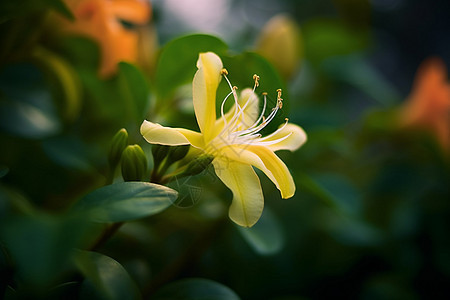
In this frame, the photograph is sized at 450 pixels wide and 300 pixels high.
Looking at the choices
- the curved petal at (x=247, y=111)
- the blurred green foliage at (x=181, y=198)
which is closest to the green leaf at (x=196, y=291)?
the blurred green foliage at (x=181, y=198)

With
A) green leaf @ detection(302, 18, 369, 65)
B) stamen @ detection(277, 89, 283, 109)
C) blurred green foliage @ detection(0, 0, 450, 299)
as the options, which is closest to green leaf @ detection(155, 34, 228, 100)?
blurred green foliage @ detection(0, 0, 450, 299)

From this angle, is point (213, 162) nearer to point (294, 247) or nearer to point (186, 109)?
point (186, 109)

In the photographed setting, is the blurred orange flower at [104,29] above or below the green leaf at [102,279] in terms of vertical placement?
above

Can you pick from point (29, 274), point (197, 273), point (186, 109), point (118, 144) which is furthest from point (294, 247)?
point (29, 274)

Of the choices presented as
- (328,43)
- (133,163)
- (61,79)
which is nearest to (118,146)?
(133,163)

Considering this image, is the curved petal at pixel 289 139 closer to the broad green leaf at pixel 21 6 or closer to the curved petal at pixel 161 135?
the curved petal at pixel 161 135

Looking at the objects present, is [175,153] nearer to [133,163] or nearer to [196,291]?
[133,163]
